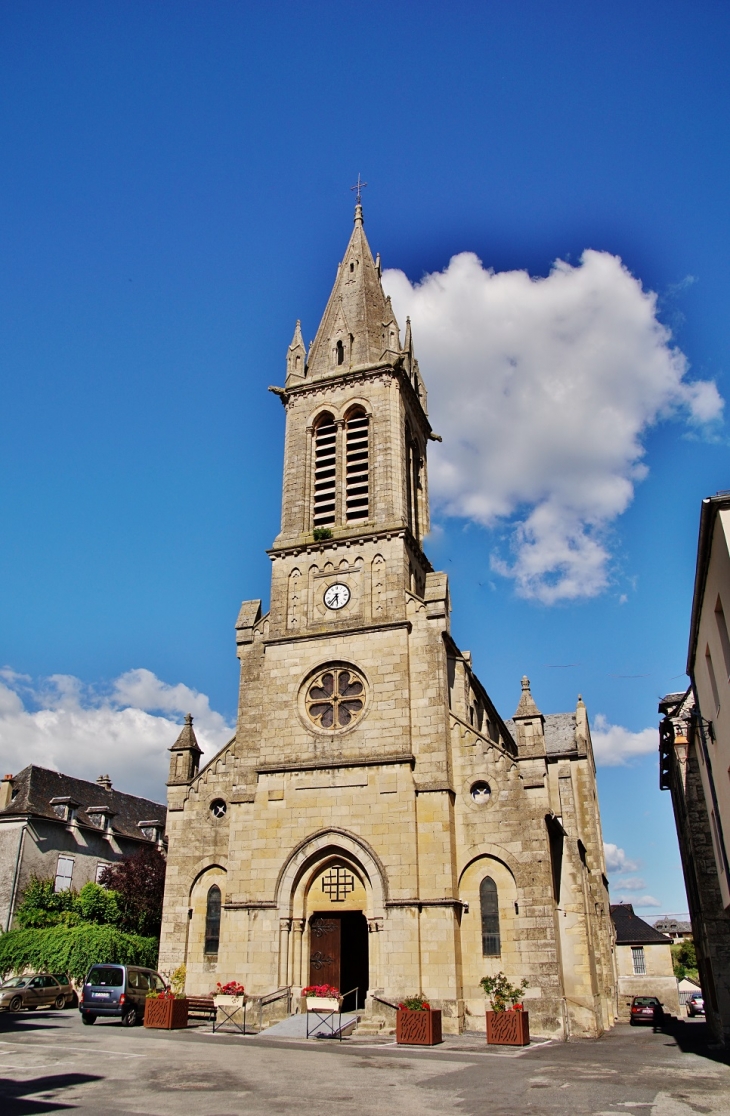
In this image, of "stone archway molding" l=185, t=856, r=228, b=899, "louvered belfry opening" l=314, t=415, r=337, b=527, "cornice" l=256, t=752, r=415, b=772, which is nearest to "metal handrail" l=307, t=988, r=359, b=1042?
"stone archway molding" l=185, t=856, r=228, b=899

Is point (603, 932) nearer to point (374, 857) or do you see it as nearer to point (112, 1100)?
point (374, 857)

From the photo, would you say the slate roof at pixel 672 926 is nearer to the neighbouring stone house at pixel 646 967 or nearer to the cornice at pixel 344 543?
the neighbouring stone house at pixel 646 967

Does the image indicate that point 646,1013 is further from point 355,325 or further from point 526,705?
point 355,325

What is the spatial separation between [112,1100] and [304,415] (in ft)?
82.2

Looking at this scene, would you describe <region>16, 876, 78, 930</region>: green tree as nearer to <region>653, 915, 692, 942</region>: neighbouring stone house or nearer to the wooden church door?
the wooden church door

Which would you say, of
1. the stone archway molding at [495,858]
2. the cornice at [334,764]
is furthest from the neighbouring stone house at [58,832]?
the stone archway molding at [495,858]

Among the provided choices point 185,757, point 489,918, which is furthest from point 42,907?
point 489,918

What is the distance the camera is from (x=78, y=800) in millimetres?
40688

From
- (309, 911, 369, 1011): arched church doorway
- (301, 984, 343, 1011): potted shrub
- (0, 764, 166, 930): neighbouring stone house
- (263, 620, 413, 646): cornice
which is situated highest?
(263, 620, 413, 646): cornice

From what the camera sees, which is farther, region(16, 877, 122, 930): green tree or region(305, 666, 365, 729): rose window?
region(16, 877, 122, 930): green tree

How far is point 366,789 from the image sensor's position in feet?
81.1

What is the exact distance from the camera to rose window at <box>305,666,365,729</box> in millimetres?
26312

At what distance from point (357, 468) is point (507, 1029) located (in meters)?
18.7

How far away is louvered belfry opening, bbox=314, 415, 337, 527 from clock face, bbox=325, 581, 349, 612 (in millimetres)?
2674
